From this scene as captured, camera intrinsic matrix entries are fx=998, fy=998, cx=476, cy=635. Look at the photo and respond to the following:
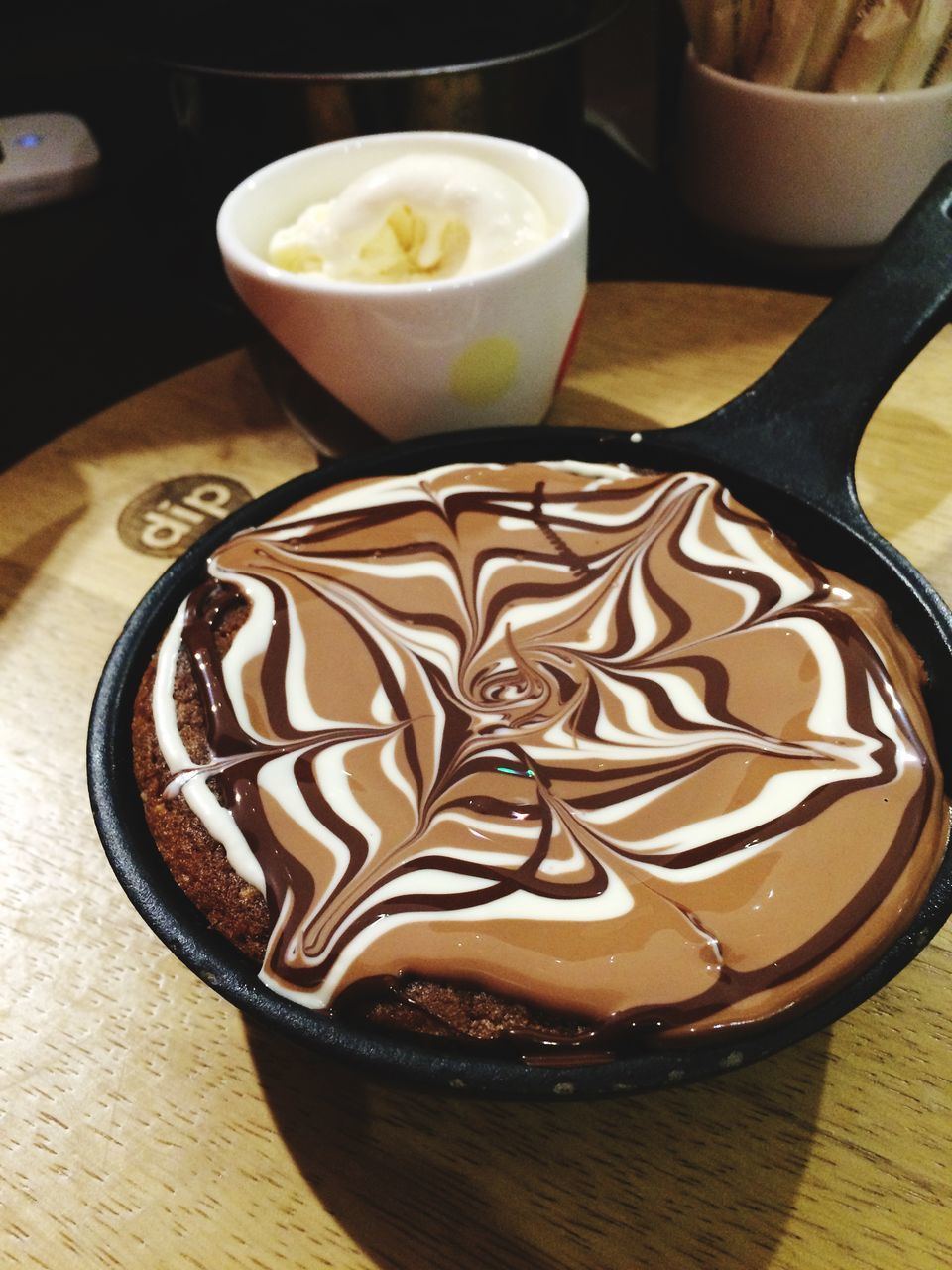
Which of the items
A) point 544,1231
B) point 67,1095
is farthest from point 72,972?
point 544,1231

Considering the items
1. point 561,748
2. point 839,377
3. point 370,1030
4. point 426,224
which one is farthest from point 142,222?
point 370,1030

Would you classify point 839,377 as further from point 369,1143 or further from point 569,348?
point 369,1143

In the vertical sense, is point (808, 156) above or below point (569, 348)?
above

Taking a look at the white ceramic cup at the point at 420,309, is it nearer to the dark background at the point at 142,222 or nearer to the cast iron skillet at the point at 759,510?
the cast iron skillet at the point at 759,510

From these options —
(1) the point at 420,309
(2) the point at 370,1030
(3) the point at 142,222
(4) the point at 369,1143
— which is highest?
(1) the point at 420,309

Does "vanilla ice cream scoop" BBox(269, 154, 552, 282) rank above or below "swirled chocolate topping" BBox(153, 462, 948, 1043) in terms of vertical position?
above

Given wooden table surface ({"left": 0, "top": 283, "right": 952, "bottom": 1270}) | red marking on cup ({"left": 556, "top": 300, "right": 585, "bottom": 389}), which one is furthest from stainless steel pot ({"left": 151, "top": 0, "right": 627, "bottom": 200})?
wooden table surface ({"left": 0, "top": 283, "right": 952, "bottom": 1270})

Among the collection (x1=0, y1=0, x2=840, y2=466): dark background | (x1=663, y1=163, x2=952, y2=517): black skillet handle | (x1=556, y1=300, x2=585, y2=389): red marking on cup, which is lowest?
(x1=0, y1=0, x2=840, y2=466): dark background

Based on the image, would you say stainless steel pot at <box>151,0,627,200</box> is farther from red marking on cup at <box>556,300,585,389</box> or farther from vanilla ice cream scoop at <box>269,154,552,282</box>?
red marking on cup at <box>556,300,585,389</box>
